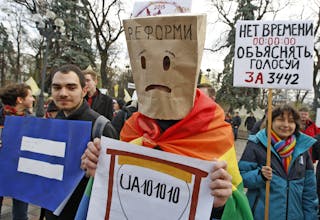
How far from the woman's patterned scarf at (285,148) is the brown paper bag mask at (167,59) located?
1.70 meters

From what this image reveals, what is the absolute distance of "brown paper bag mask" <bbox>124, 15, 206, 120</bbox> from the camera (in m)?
1.30

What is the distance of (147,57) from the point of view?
1.37m

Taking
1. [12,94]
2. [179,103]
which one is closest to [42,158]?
[179,103]

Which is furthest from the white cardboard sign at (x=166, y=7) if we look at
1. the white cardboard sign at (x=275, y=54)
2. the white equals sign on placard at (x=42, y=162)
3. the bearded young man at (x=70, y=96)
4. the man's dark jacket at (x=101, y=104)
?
the man's dark jacket at (x=101, y=104)

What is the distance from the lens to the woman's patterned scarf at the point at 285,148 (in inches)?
108

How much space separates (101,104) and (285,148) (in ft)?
8.50

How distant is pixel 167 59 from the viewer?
1342 mm

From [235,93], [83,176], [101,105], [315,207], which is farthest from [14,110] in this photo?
[235,93]

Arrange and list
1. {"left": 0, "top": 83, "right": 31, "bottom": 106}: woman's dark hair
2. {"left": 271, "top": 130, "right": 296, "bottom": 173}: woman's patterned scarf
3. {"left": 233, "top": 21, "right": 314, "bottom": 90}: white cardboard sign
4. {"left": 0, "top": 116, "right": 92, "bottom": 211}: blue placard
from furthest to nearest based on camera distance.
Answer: {"left": 0, "top": 83, "right": 31, "bottom": 106}: woman's dark hair → {"left": 233, "top": 21, "right": 314, "bottom": 90}: white cardboard sign → {"left": 271, "top": 130, "right": 296, "bottom": 173}: woman's patterned scarf → {"left": 0, "top": 116, "right": 92, "bottom": 211}: blue placard

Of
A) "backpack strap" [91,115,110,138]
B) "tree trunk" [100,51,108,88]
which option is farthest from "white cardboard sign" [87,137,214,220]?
"tree trunk" [100,51,108,88]

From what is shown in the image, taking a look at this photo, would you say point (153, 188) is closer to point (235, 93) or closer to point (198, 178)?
point (198, 178)

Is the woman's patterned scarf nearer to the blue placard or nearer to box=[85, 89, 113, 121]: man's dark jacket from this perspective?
the blue placard

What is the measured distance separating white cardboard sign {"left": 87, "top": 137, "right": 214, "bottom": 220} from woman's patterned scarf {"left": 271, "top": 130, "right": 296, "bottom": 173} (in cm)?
172

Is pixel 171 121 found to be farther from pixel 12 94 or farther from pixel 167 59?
pixel 12 94
